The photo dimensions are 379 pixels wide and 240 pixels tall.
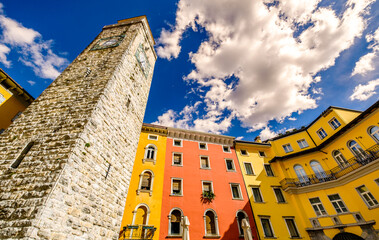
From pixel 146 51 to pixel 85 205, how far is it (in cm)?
1318

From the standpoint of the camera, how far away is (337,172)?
1527 centimetres

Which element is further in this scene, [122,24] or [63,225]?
[122,24]

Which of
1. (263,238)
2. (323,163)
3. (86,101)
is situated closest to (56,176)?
(86,101)

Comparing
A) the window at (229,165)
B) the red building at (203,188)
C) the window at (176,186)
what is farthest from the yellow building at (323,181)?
the window at (176,186)

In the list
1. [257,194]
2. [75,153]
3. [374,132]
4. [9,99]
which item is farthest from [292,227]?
[9,99]

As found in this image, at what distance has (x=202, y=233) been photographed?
1290 centimetres

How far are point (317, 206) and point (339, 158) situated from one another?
5109mm

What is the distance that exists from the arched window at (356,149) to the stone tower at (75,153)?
60.6 ft

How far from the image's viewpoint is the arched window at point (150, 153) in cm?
1552

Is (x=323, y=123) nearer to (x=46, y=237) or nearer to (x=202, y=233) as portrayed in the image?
(x=202, y=233)

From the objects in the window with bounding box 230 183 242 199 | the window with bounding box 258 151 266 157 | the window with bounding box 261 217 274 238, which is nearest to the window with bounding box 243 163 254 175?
the window with bounding box 230 183 242 199

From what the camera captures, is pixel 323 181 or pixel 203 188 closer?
pixel 203 188

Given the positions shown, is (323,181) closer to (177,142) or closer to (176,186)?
(176,186)

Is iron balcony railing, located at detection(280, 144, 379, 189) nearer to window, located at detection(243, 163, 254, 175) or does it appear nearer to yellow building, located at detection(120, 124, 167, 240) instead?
window, located at detection(243, 163, 254, 175)
